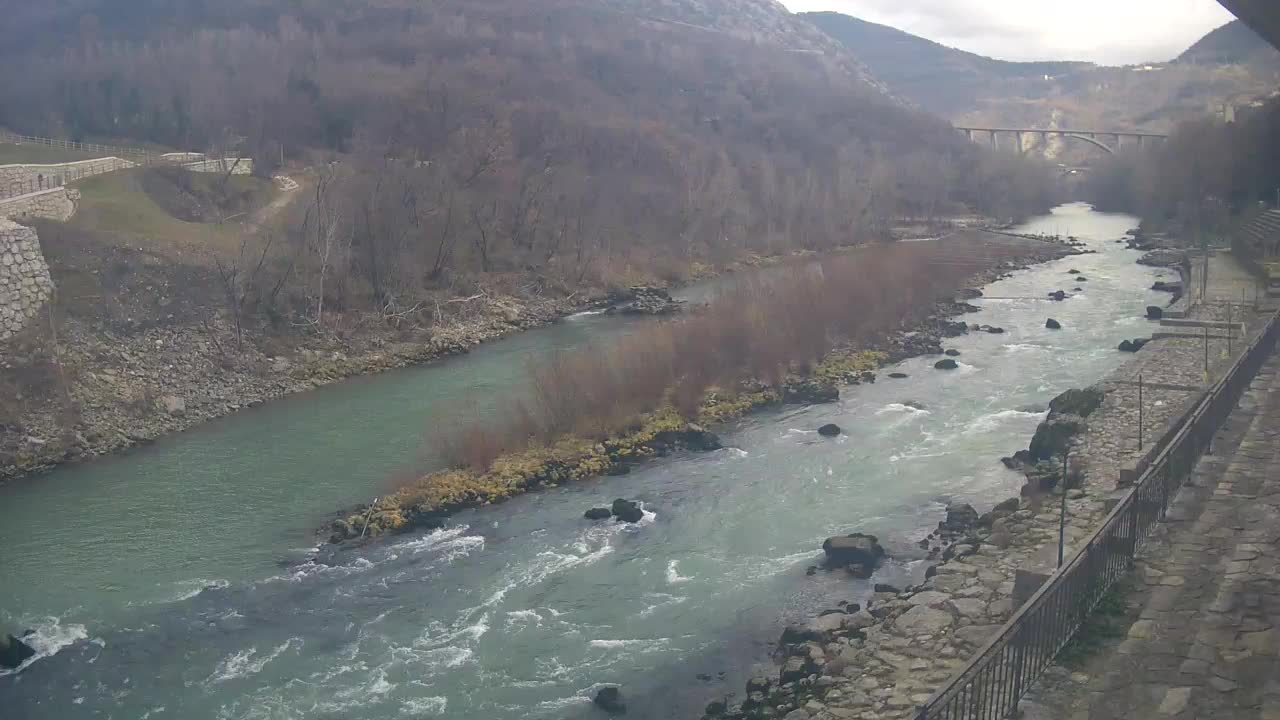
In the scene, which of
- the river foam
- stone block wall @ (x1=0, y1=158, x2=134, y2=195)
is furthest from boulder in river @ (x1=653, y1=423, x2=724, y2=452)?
stone block wall @ (x1=0, y1=158, x2=134, y2=195)

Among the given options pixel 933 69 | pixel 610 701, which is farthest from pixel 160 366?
pixel 933 69

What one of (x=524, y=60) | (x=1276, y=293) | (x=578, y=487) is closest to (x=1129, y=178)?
(x=524, y=60)

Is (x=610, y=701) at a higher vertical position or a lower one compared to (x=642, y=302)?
lower

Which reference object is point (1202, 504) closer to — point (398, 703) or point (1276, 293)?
point (398, 703)

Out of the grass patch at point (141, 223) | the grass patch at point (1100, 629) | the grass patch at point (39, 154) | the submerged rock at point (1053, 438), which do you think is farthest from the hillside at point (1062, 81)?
the grass patch at point (39, 154)

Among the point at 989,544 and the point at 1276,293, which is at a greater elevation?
the point at 1276,293

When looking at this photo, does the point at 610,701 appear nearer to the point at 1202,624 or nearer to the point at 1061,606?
the point at 1061,606
